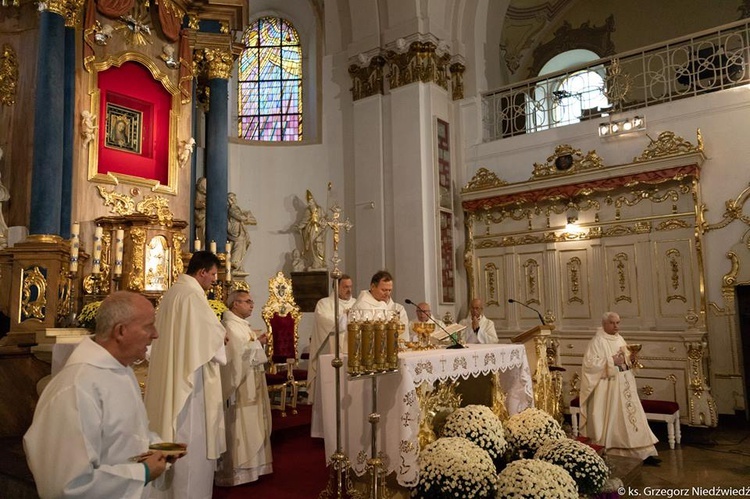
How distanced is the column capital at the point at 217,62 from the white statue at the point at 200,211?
1828mm

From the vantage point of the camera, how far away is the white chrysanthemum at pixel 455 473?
3.95m

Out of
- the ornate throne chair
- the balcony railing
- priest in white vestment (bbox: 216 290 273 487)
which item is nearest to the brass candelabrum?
priest in white vestment (bbox: 216 290 273 487)

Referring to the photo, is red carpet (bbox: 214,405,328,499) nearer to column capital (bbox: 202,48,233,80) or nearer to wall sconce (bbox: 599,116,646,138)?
column capital (bbox: 202,48,233,80)

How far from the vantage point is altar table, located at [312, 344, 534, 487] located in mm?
4184

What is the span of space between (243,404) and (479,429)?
6.50ft

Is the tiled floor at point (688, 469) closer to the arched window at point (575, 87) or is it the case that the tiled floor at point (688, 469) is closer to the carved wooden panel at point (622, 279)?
the carved wooden panel at point (622, 279)

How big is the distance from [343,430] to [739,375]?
22.9ft

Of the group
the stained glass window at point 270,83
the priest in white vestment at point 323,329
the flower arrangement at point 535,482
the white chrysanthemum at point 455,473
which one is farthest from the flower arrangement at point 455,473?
the stained glass window at point 270,83

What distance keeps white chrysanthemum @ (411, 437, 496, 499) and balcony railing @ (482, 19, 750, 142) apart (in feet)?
26.2

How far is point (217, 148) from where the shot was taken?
10289 mm

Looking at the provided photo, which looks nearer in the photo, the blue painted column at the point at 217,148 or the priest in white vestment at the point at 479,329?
the priest in white vestment at the point at 479,329

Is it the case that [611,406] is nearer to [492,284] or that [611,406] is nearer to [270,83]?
[492,284]

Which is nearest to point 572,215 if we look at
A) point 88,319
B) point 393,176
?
point 393,176

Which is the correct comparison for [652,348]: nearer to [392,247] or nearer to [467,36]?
[392,247]
